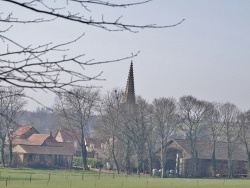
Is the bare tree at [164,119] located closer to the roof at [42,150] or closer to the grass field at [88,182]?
the grass field at [88,182]

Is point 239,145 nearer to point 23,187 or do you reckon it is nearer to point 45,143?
point 45,143

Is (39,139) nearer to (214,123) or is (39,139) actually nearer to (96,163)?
(96,163)

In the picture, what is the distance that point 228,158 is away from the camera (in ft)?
263

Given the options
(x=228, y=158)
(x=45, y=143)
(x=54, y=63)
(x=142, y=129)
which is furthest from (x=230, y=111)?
(x=54, y=63)

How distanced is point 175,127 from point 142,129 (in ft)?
16.3

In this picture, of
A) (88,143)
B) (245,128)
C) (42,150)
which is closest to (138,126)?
(245,128)

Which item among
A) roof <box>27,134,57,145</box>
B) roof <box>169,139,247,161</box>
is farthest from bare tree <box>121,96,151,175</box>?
roof <box>27,134,57,145</box>

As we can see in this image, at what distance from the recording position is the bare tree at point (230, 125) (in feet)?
261

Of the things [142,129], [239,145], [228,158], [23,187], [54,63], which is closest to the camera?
[54,63]

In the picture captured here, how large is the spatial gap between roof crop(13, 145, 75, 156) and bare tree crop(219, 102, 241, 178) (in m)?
23.7

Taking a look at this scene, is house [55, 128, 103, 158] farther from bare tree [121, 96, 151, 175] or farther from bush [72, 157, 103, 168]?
bare tree [121, 96, 151, 175]

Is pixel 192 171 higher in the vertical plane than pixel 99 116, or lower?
lower

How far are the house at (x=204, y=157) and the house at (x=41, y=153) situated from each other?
15.5 meters

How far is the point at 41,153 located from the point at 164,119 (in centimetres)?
2006
